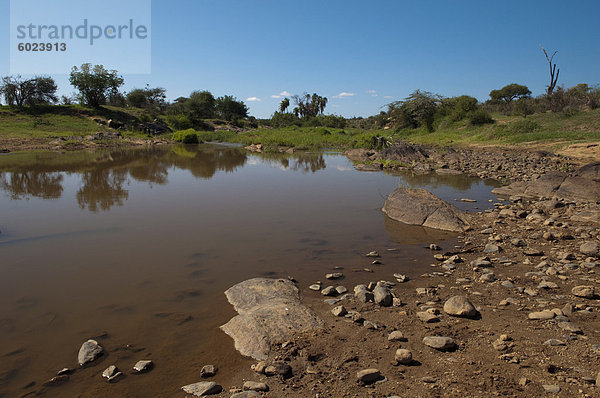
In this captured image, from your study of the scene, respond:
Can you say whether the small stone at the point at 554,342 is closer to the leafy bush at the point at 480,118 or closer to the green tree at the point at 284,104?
the leafy bush at the point at 480,118

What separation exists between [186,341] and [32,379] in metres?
1.39

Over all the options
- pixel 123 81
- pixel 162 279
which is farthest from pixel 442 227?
pixel 123 81

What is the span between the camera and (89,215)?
9.02 metres

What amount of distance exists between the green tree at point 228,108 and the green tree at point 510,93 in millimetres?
54116

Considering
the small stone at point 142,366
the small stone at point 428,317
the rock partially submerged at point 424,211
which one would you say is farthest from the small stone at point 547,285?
the small stone at point 142,366

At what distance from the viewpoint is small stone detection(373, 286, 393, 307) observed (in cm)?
429

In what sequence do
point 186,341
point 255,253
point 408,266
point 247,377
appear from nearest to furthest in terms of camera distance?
point 247,377 < point 186,341 < point 408,266 < point 255,253

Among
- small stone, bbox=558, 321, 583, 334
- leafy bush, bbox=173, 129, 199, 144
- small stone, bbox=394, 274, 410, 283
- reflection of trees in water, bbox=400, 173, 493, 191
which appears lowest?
small stone, bbox=394, 274, 410, 283

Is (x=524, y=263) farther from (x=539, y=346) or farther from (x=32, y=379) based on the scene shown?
(x=32, y=379)

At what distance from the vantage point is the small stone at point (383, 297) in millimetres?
4289

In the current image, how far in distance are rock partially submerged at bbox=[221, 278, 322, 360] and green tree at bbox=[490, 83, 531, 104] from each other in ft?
234

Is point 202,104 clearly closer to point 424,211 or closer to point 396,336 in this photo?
point 424,211

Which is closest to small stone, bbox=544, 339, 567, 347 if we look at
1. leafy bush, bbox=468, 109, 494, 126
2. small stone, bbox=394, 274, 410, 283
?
small stone, bbox=394, 274, 410, 283

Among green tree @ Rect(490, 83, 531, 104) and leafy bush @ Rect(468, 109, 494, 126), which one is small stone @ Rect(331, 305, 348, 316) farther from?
green tree @ Rect(490, 83, 531, 104)
